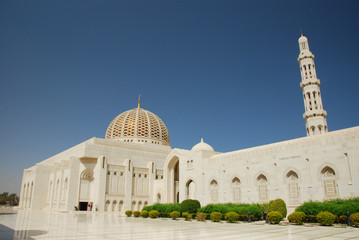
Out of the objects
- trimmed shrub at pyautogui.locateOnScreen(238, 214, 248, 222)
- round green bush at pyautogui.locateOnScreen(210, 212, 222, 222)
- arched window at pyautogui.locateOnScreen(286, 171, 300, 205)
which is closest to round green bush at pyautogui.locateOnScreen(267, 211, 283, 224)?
trimmed shrub at pyautogui.locateOnScreen(238, 214, 248, 222)

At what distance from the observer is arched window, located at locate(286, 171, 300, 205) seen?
62.0ft

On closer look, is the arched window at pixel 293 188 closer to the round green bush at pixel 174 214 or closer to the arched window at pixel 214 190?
the arched window at pixel 214 190

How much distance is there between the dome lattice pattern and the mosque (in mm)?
140

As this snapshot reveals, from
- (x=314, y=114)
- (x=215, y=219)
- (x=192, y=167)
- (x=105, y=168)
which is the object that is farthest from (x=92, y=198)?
(x=314, y=114)

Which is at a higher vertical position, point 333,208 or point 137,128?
point 137,128

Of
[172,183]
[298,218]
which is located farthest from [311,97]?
[298,218]

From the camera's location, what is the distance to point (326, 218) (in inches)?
496

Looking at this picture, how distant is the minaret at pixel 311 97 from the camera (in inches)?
1024

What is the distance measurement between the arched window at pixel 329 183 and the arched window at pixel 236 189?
682 centimetres

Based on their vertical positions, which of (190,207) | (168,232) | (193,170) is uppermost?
(193,170)

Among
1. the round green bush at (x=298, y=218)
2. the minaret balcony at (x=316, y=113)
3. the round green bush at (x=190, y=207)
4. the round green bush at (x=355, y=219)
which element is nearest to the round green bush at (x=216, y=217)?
the round green bush at (x=190, y=207)

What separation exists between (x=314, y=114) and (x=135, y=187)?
2006 cm

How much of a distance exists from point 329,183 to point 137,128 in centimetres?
2683

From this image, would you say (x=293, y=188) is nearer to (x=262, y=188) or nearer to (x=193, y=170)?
(x=262, y=188)
